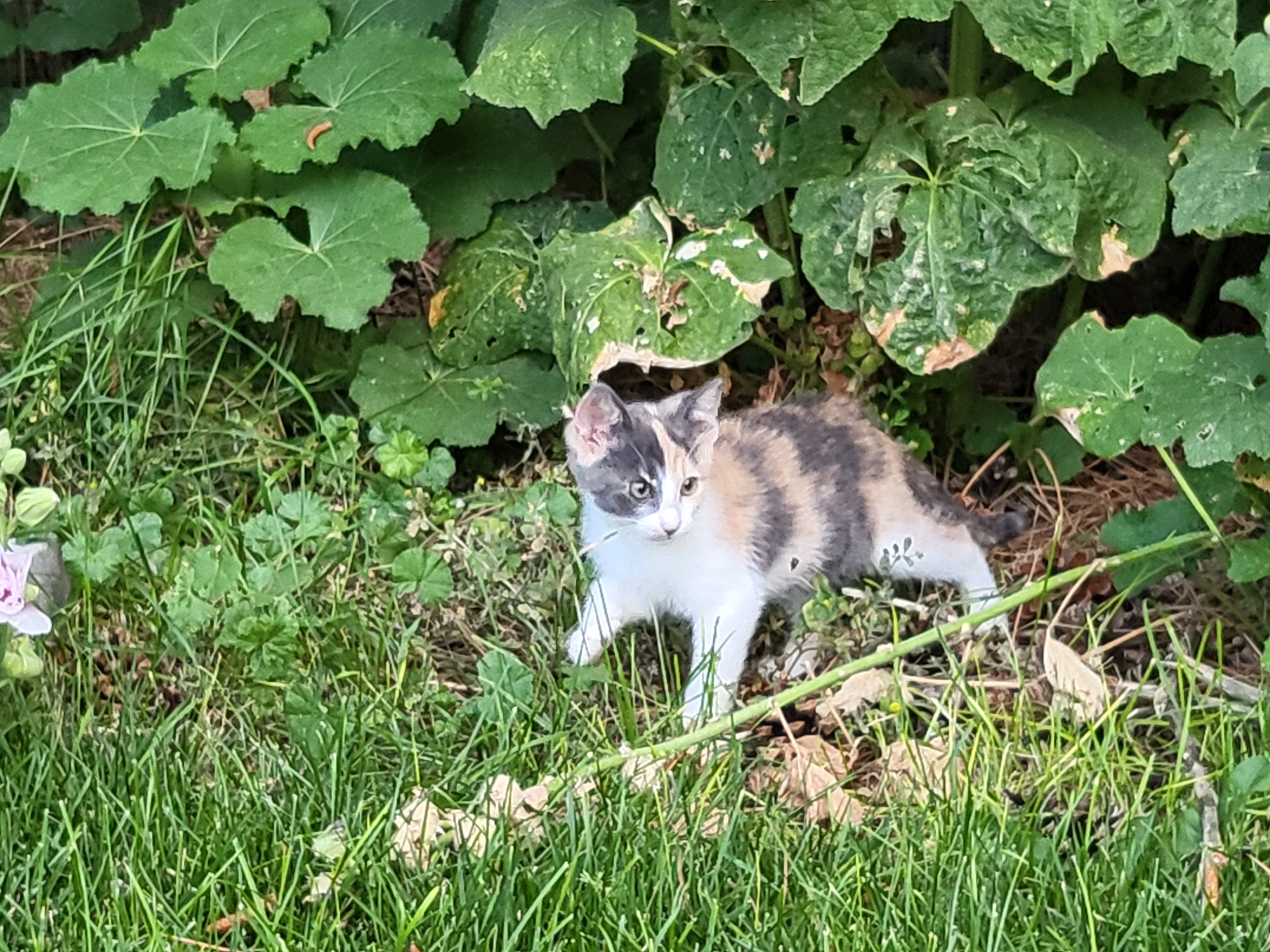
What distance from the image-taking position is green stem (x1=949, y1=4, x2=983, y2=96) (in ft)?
8.53

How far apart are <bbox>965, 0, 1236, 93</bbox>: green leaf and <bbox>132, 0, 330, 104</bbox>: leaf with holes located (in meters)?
1.28

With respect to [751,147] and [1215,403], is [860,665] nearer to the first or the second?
[1215,403]

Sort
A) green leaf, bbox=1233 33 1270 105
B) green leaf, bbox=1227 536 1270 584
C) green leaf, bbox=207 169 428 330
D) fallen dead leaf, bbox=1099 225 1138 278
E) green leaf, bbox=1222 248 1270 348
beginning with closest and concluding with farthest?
green leaf, bbox=1233 33 1270 105, green leaf, bbox=1222 248 1270 348, green leaf, bbox=1227 536 1270 584, fallen dead leaf, bbox=1099 225 1138 278, green leaf, bbox=207 169 428 330

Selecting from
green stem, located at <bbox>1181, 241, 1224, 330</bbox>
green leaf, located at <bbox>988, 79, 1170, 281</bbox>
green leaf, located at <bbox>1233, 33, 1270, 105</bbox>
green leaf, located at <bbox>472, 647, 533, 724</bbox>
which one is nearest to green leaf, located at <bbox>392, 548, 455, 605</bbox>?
green leaf, located at <bbox>472, 647, 533, 724</bbox>

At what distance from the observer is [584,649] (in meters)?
2.43

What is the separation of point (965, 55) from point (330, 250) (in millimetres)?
1162

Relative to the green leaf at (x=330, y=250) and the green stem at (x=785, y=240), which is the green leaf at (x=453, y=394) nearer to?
Answer: the green leaf at (x=330, y=250)

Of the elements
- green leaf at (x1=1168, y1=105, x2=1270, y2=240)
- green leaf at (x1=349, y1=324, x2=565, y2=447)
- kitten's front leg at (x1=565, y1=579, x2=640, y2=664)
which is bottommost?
kitten's front leg at (x1=565, y1=579, x2=640, y2=664)

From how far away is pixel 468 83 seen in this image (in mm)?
2611

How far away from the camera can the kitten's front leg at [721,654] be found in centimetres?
233

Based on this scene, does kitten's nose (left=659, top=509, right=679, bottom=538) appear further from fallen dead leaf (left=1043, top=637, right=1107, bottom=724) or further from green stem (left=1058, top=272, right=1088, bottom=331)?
green stem (left=1058, top=272, right=1088, bottom=331)

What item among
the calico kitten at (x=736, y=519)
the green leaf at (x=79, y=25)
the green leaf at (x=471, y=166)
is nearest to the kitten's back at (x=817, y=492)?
the calico kitten at (x=736, y=519)

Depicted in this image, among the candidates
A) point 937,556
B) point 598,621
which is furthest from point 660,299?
point 937,556

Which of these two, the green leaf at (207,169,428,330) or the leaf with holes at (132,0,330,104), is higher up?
the leaf with holes at (132,0,330,104)
